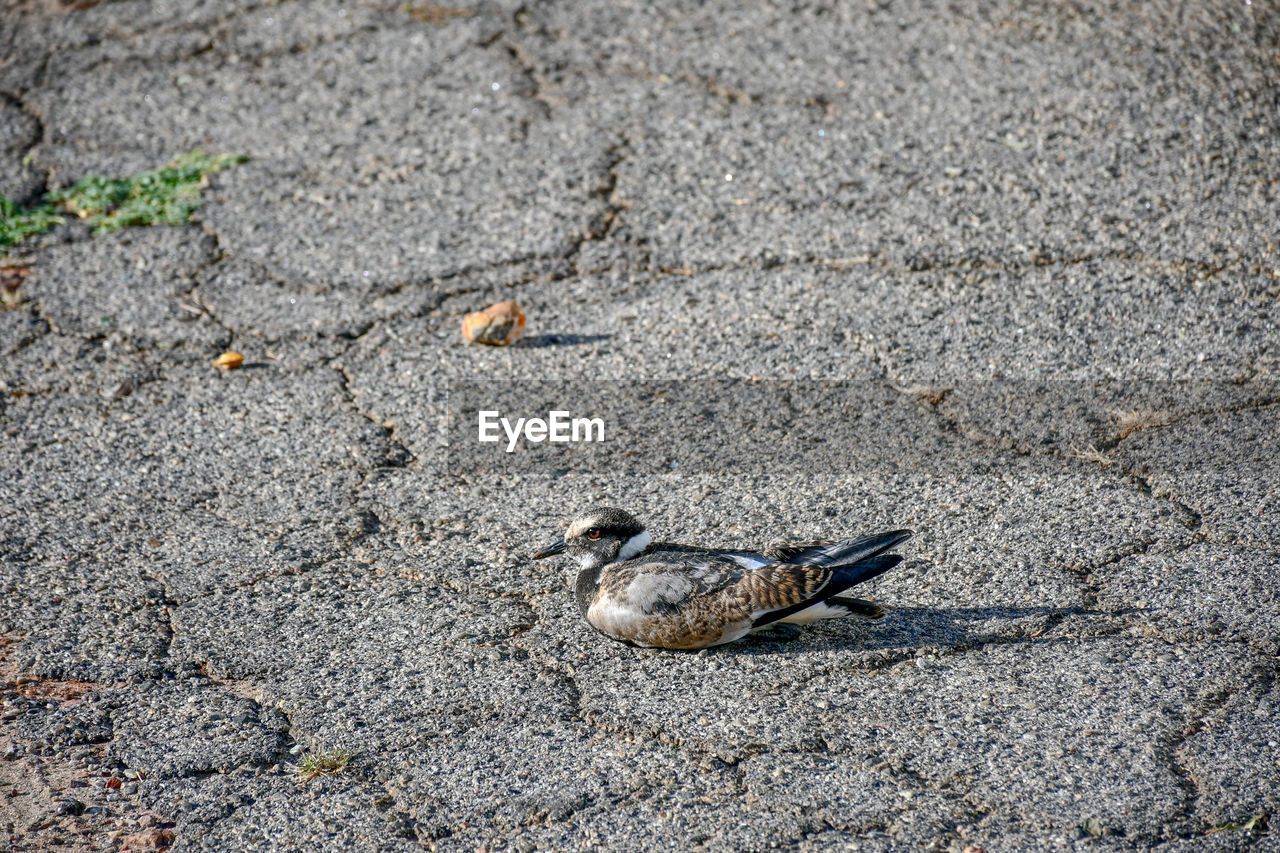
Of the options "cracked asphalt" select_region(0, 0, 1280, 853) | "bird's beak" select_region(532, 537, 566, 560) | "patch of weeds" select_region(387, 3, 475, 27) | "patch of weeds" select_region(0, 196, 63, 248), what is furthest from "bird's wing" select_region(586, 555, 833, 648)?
"patch of weeds" select_region(387, 3, 475, 27)

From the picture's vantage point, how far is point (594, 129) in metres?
6.93

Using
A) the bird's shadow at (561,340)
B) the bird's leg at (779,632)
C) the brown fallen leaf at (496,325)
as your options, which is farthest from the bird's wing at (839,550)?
the brown fallen leaf at (496,325)

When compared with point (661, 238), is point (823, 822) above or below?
below

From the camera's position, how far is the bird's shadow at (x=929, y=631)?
153 inches

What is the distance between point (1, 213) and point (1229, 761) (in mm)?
6392

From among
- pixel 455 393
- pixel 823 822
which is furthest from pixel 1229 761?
pixel 455 393

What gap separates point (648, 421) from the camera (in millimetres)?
5168

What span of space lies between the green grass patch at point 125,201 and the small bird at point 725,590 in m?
3.83

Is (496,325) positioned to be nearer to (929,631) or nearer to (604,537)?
(604,537)

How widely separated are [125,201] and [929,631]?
16.5 feet

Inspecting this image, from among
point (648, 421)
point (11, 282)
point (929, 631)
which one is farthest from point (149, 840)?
point (11, 282)

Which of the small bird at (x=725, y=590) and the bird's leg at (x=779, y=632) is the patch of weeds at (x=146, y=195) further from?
the bird's leg at (x=779, y=632)

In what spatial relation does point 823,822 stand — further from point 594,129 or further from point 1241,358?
point 594,129

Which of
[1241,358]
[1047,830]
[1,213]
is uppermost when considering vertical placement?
[1,213]
